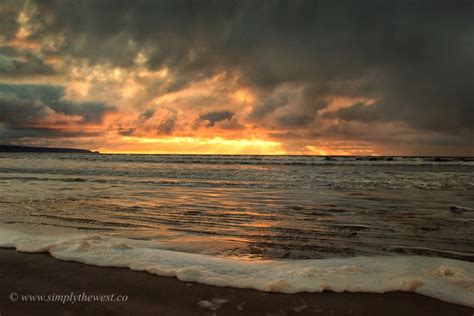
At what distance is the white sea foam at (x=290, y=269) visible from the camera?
3656 millimetres

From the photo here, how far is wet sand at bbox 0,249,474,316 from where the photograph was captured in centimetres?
317

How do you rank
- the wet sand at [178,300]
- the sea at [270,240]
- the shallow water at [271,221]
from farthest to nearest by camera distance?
the shallow water at [271,221]
the sea at [270,240]
the wet sand at [178,300]

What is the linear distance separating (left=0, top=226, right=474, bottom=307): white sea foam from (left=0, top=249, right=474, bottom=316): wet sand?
0.14 metres

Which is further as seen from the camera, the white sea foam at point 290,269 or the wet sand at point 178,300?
the white sea foam at point 290,269

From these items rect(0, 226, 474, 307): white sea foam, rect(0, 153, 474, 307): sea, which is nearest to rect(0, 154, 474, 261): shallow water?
rect(0, 153, 474, 307): sea

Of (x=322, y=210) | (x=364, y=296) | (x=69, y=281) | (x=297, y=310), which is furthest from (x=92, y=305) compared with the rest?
(x=322, y=210)

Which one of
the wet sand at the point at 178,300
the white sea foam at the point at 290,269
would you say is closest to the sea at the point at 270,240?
the white sea foam at the point at 290,269

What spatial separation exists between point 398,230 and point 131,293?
5360mm

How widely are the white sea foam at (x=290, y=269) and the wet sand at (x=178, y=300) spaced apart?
14cm

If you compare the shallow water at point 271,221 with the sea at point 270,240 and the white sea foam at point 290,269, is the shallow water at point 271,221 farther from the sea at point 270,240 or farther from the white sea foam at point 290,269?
the white sea foam at point 290,269

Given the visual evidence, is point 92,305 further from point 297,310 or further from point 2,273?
point 297,310

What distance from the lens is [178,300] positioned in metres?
3.40

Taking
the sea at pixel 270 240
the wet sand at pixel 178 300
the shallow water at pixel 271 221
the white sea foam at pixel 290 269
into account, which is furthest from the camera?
the shallow water at pixel 271 221

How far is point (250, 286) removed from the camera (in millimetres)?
3717
